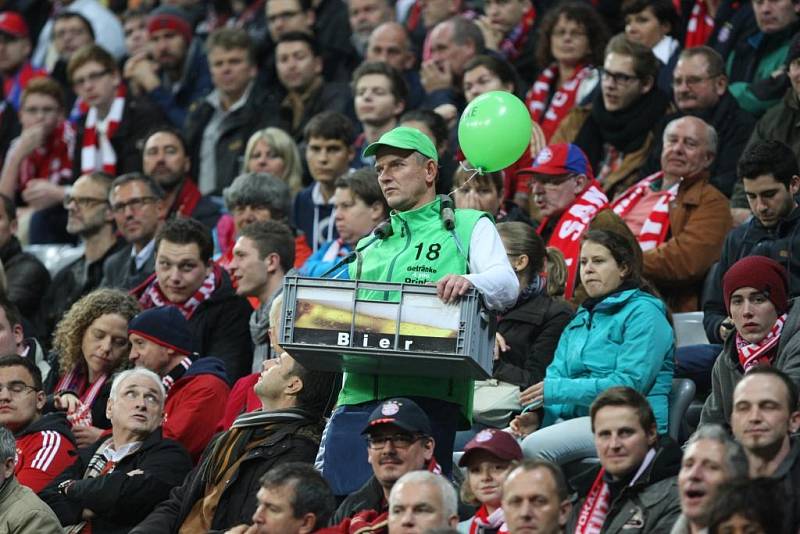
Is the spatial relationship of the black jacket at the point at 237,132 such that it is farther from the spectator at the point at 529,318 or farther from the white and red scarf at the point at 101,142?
the spectator at the point at 529,318

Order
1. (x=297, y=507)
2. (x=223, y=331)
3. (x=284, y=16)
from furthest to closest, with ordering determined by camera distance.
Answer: (x=284, y=16) < (x=223, y=331) < (x=297, y=507)

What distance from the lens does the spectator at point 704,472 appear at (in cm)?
634

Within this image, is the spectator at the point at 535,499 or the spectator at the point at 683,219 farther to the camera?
the spectator at the point at 683,219

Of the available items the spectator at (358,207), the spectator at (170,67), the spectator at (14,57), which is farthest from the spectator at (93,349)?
the spectator at (14,57)

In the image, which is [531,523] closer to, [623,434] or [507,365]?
[623,434]

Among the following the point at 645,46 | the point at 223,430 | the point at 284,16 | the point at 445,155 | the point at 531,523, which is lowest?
the point at 531,523

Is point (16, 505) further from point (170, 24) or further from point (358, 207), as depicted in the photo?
point (170, 24)

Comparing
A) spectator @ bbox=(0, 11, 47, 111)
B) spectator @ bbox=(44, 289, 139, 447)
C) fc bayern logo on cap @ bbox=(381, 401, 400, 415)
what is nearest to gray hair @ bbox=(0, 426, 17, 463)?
spectator @ bbox=(44, 289, 139, 447)

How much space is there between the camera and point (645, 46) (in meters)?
11.3

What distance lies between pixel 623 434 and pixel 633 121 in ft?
14.7

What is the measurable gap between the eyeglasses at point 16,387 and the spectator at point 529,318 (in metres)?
2.44

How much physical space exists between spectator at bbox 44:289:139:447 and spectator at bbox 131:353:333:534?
4.61ft

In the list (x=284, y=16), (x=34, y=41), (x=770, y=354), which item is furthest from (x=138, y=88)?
(x=770, y=354)

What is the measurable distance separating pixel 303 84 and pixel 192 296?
12.5 feet
